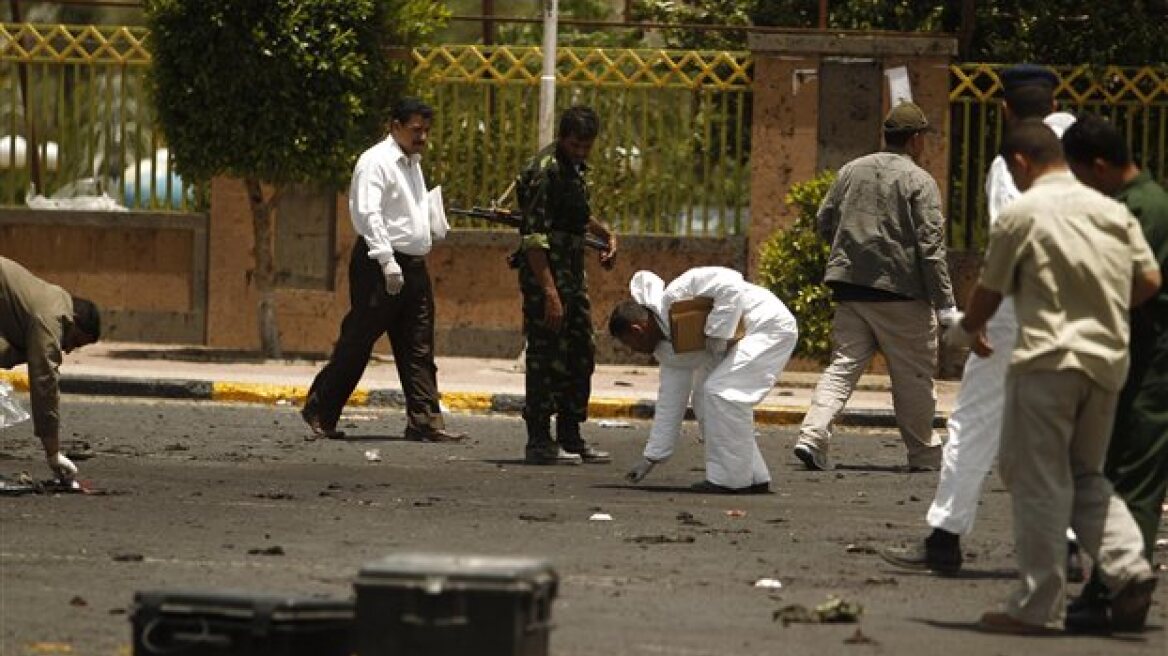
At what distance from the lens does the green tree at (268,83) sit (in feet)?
68.8

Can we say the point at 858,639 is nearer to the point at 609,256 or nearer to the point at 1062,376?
the point at 1062,376

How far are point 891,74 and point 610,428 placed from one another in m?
4.88

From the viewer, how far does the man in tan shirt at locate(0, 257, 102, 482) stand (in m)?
11.5

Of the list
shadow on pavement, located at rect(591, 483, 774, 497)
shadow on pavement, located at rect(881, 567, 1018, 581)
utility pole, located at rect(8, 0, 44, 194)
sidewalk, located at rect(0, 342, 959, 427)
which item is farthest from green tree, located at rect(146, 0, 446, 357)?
shadow on pavement, located at rect(881, 567, 1018, 581)

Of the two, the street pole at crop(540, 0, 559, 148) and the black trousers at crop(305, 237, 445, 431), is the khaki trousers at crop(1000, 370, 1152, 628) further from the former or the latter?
the street pole at crop(540, 0, 559, 148)

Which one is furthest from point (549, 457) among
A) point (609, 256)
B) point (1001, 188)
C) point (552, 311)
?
point (1001, 188)

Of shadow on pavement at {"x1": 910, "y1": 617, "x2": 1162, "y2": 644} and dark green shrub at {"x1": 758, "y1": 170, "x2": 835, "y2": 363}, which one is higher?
dark green shrub at {"x1": 758, "y1": 170, "x2": 835, "y2": 363}

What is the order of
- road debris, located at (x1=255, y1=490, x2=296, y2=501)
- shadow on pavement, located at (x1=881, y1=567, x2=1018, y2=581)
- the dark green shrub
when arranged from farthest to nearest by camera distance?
the dark green shrub < road debris, located at (x1=255, y1=490, x2=296, y2=501) < shadow on pavement, located at (x1=881, y1=567, x2=1018, y2=581)

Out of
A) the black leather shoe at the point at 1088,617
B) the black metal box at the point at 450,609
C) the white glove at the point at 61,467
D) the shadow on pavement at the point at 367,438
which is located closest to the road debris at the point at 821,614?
the black leather shoe at the point at 1088,617

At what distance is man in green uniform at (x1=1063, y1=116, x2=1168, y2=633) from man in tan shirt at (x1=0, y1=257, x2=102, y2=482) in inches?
176

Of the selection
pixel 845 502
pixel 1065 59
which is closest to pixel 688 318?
pixel 845 502

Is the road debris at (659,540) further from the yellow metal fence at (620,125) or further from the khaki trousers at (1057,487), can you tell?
A: the yellow metal fence at (620,125)

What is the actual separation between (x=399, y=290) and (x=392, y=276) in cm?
14

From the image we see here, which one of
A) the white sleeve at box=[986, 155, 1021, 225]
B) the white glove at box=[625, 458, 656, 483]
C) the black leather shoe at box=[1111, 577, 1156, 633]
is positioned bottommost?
the white glove at box=[625, 458, 656, 483]
